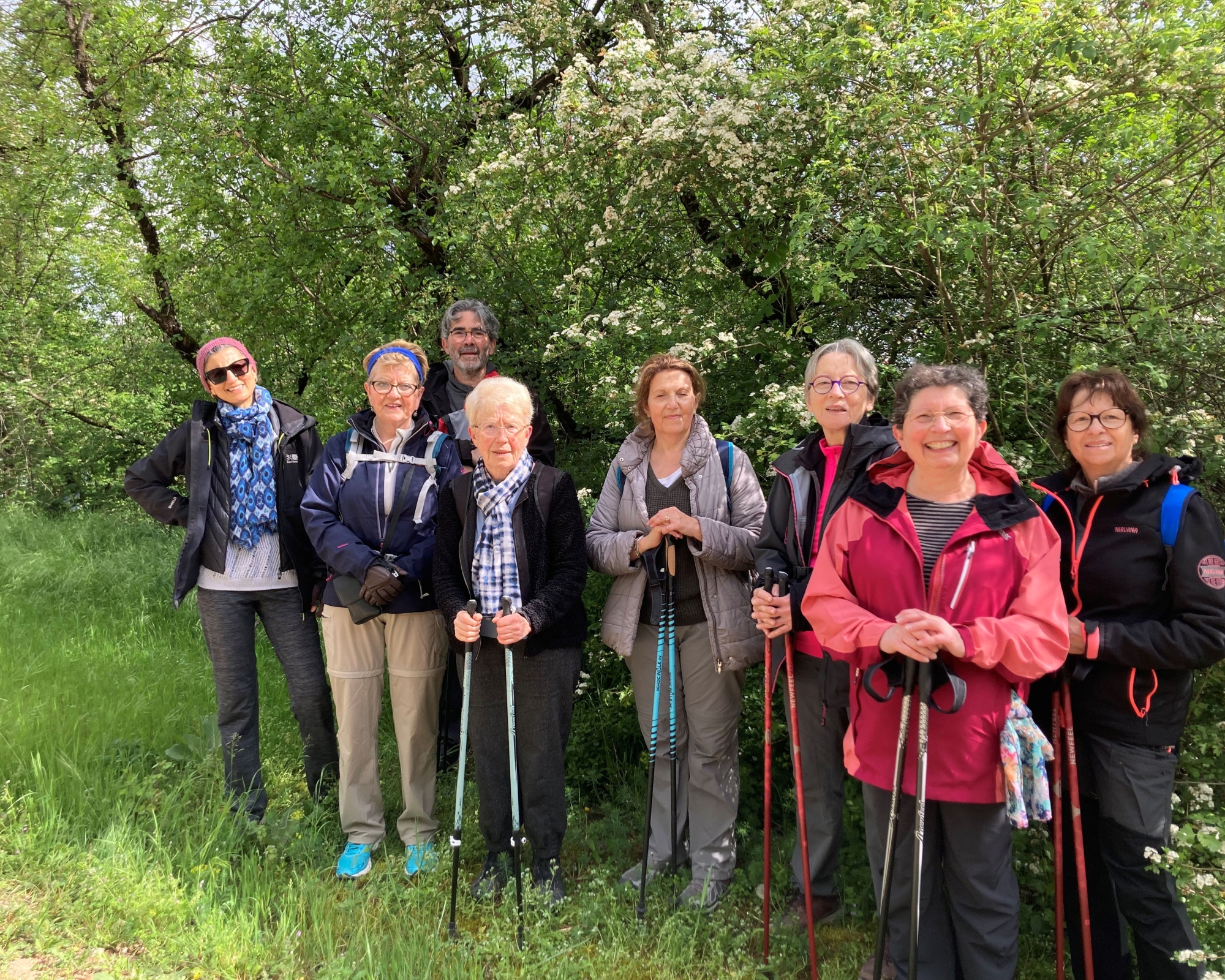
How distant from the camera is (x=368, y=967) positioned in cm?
301

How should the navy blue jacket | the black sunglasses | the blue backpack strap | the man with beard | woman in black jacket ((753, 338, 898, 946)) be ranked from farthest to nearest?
the man with beard
the black sunglasses
the navy blue jacket
woman in black jacket ((753, 338, 898, 946))
the blue backpack strap

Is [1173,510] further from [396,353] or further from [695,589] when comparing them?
[396,353]

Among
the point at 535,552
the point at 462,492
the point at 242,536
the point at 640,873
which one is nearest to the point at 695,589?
the point at 535,552

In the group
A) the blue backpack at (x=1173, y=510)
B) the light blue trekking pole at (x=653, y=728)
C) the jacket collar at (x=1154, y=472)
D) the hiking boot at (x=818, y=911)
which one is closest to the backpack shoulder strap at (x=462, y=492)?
the light blue trekking pole at (x=653, y=728)

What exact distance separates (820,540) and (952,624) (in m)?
0.72

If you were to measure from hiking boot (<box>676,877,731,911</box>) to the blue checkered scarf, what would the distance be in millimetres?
1363

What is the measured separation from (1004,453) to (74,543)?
11.1 metres

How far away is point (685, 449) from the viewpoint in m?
3.52

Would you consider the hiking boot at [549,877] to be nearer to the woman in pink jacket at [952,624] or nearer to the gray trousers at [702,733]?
the gray trousers at [702,733]

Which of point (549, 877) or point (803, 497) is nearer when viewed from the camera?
point (803, 497)

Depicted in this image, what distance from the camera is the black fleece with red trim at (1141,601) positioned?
8.23 feet

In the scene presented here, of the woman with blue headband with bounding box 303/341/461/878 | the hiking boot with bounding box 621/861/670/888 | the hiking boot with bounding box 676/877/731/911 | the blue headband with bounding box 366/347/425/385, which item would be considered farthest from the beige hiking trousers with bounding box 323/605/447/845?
the hiking boot with bounding box 676/877/731/911

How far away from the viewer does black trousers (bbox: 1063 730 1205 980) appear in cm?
260

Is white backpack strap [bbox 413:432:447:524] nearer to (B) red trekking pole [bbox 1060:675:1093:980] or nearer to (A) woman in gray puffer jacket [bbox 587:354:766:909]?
(A) woman in gray puffer jacket [bbox 587:354:766:909]
